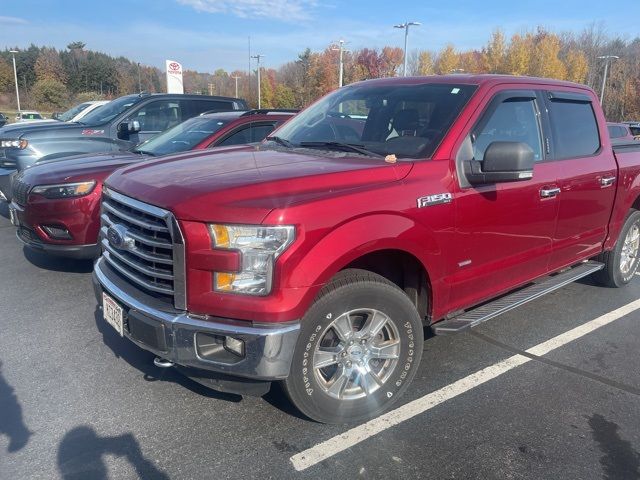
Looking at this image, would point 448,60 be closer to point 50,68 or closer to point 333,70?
point 333,70

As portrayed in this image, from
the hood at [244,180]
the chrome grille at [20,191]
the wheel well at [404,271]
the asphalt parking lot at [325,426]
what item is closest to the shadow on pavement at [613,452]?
the asphalt parking lot at [325,426]

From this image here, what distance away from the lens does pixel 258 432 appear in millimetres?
2922

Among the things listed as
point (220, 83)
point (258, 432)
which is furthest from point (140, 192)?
point (220, 83)

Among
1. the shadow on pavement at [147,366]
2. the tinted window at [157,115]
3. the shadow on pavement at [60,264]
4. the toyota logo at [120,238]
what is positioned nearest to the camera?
the toyota logo at [120,238]

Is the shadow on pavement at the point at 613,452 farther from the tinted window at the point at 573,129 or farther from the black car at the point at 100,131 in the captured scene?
the black car at the point at 100,131

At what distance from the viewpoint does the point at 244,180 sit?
9.03ft

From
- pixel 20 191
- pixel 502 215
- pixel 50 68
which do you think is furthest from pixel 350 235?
pixel 50 68

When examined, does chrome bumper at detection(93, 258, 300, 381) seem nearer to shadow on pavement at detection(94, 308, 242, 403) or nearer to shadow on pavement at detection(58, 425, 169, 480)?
shadow on pavement at detection(58, 425, 169, 480)

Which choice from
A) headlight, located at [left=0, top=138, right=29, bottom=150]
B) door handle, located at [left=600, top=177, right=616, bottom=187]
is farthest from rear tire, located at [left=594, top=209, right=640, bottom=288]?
headlight, located at [left=0, top=138, right=29, bottom=150]

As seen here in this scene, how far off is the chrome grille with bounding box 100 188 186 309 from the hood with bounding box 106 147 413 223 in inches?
2.6

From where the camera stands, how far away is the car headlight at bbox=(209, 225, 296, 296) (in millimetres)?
2486

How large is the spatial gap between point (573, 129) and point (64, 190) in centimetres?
Answer: 446

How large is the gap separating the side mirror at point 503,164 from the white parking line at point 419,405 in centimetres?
132

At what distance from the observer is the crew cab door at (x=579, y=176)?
4.13 metres
